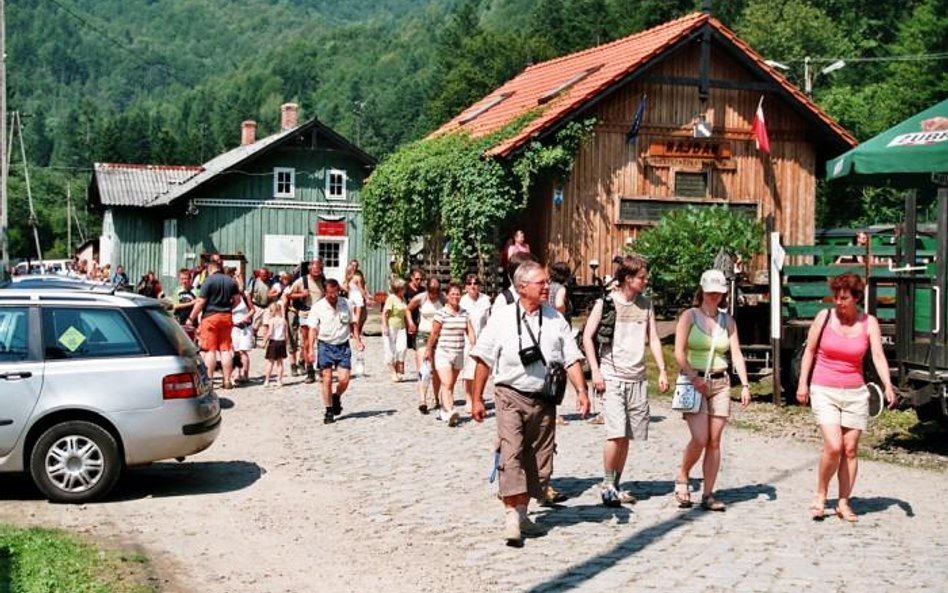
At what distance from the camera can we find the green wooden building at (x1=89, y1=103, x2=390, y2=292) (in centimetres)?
4503

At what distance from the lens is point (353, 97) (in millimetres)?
155250

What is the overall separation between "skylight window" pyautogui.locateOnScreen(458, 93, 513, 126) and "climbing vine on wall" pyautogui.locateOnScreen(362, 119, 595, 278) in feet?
12.3

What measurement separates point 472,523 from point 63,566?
2.93 m

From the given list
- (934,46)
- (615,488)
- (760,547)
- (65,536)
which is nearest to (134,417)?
(65,536)

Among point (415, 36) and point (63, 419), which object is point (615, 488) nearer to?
point (63, 419)

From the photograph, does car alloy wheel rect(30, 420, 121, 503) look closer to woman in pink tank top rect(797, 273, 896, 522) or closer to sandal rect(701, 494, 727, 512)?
sandal rect(701, 494, 727, 512)

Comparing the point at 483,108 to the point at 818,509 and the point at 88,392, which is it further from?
the point at 818,509

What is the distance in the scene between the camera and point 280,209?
45.8 metres

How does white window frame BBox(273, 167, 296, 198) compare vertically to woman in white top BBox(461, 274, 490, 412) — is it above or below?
above

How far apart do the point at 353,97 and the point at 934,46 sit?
10322 cm

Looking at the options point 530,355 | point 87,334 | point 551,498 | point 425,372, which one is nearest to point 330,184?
point 425,372

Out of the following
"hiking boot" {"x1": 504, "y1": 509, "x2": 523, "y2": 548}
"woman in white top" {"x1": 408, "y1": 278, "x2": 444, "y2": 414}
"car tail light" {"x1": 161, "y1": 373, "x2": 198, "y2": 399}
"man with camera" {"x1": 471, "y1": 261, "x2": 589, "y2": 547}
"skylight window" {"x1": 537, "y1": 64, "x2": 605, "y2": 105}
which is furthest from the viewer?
"skylight window" {"x1": 537, "y1": 64, "x2": 605, "y2": 105}

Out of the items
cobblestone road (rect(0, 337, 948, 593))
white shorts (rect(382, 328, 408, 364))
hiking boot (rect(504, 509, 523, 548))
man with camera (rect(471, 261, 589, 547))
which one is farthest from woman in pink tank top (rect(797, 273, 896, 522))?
white shorts (rect(382, 328, 408, 364))

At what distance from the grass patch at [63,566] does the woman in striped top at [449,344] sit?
Answer: 626 centimetres
